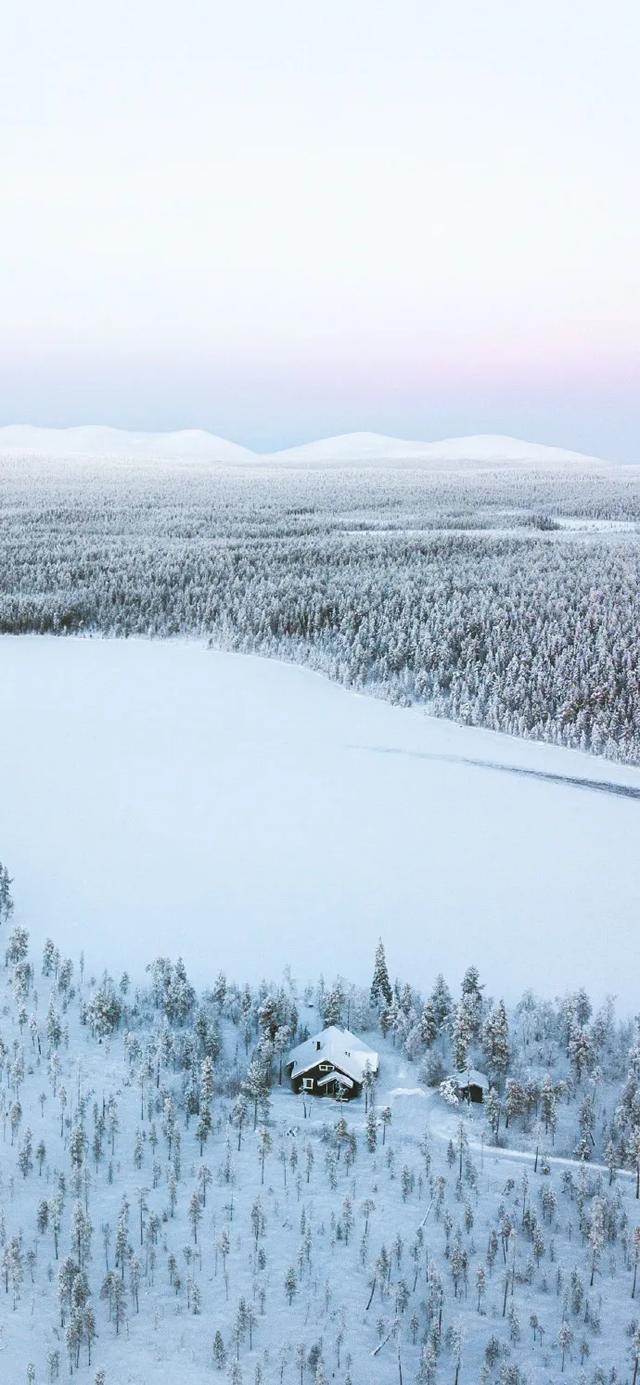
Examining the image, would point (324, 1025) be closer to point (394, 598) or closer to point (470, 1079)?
point (470, 1079)

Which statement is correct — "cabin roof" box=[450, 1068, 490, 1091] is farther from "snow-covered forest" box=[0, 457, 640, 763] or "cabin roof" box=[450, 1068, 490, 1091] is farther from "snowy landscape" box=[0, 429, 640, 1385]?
"snow-covered forest" box=[0, 457, 640, 763]

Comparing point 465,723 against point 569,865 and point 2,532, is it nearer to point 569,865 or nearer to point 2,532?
point 569,865

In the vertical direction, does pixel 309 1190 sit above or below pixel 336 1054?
below

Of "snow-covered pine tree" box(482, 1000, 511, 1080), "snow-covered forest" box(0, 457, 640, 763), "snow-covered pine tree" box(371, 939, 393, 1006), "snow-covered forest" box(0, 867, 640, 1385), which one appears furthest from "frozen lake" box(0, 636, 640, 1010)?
"snow-covered forest" box(0, 457, 640, 763)

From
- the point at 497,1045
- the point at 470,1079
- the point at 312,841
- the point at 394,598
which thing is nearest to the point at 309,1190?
the point at 470,1079

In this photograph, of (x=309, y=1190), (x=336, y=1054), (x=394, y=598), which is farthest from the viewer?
(x=394, y=598)

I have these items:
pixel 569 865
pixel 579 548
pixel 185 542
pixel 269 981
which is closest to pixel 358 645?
pixel 569 865

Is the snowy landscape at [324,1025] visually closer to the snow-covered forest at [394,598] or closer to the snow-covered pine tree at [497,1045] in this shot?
the snow-covered pine tree at [497,1045]
